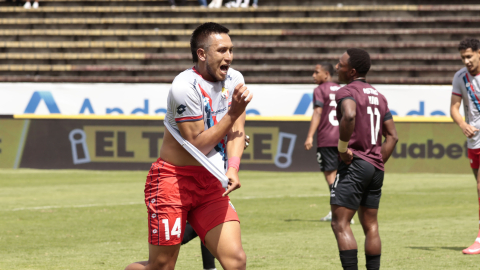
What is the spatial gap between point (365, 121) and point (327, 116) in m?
4.33

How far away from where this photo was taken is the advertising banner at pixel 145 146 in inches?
622

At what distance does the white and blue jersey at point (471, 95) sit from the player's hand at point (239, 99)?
4086 millimetres

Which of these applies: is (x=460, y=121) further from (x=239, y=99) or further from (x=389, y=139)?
(x=239, y=99)

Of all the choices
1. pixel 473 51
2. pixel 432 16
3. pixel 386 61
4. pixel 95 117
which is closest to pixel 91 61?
pixel 95 117

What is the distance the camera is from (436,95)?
17.0 m

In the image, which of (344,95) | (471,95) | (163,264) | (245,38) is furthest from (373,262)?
(245,38)

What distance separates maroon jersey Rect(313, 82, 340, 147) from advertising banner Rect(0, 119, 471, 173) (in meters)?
6.53

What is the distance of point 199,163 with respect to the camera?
4.36 meters

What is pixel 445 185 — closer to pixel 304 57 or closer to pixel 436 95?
pixel 436 95

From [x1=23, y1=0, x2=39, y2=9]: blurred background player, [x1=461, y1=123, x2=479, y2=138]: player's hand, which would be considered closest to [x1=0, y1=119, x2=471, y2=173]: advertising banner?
[x1=23, y1=0, x2=39, y2=9]: blurred background player

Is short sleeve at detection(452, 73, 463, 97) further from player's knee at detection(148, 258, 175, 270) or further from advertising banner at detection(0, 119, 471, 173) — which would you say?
advertising banner at detection(0, 119, 471, 173)

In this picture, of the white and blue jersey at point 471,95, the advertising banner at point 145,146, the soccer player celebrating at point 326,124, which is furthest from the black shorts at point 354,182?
the advertising banner at point 145,146

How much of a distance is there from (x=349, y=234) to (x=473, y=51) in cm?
302

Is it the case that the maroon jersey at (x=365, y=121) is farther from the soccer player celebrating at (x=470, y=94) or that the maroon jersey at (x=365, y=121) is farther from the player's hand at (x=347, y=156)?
the soccer player celebrating at (x=470, y=94)
